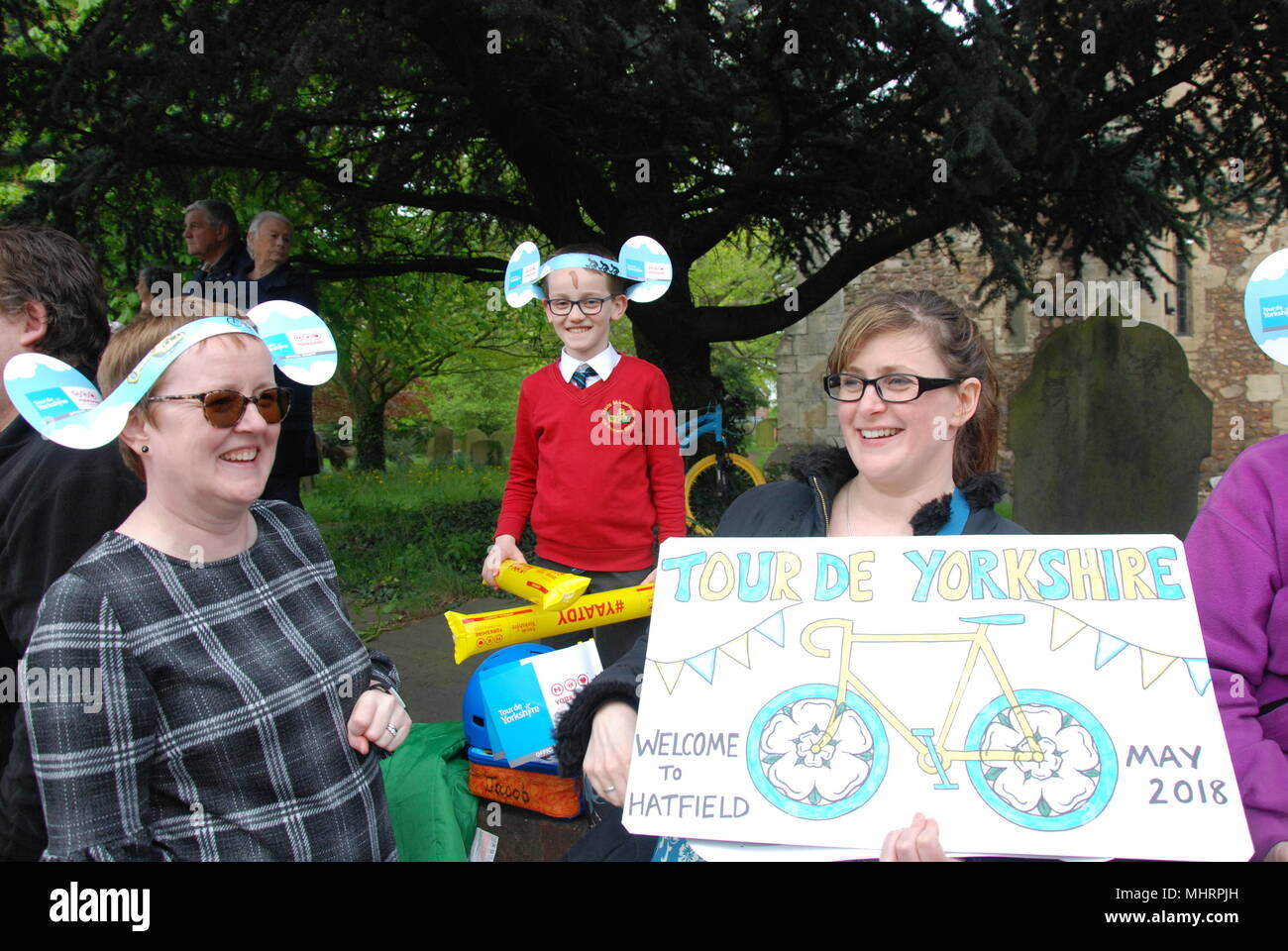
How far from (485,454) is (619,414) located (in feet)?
57.3

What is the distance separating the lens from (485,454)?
792 inches

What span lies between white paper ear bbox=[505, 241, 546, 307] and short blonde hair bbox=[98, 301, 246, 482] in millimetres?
1546

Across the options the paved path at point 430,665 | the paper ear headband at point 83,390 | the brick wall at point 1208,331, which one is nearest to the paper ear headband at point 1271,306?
the paper ear headband at point 83,390

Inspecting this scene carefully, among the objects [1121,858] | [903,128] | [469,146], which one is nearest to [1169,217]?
[903,128]

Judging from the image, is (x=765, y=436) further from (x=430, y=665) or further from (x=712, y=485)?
(x=430, y=665)

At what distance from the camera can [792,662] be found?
154 cm

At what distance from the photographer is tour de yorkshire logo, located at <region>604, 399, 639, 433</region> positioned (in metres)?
3.04

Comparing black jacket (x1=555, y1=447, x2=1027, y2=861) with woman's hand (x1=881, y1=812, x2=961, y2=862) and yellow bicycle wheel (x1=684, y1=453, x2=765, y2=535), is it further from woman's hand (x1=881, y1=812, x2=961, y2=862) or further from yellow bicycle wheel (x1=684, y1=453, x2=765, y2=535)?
yellow bicycle wheel (x1=684, y1=453, x2=765, y2=535)

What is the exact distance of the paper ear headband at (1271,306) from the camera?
5.11 feet

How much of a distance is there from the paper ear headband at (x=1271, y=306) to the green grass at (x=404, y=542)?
5447mm

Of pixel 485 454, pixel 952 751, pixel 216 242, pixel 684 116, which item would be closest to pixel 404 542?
pixel 216 242

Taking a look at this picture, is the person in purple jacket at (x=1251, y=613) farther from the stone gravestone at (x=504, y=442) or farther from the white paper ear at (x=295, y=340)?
the stone gravestone at (x=504, y=442)

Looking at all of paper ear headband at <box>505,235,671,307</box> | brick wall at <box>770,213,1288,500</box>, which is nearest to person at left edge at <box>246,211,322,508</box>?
paper ear headband at <box>505,235,671,307</box>

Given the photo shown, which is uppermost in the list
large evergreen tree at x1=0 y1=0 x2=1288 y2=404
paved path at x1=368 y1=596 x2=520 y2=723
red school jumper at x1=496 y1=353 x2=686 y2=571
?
large evergreen tree at x1=0 y1=0 x2=1288 y2=404
